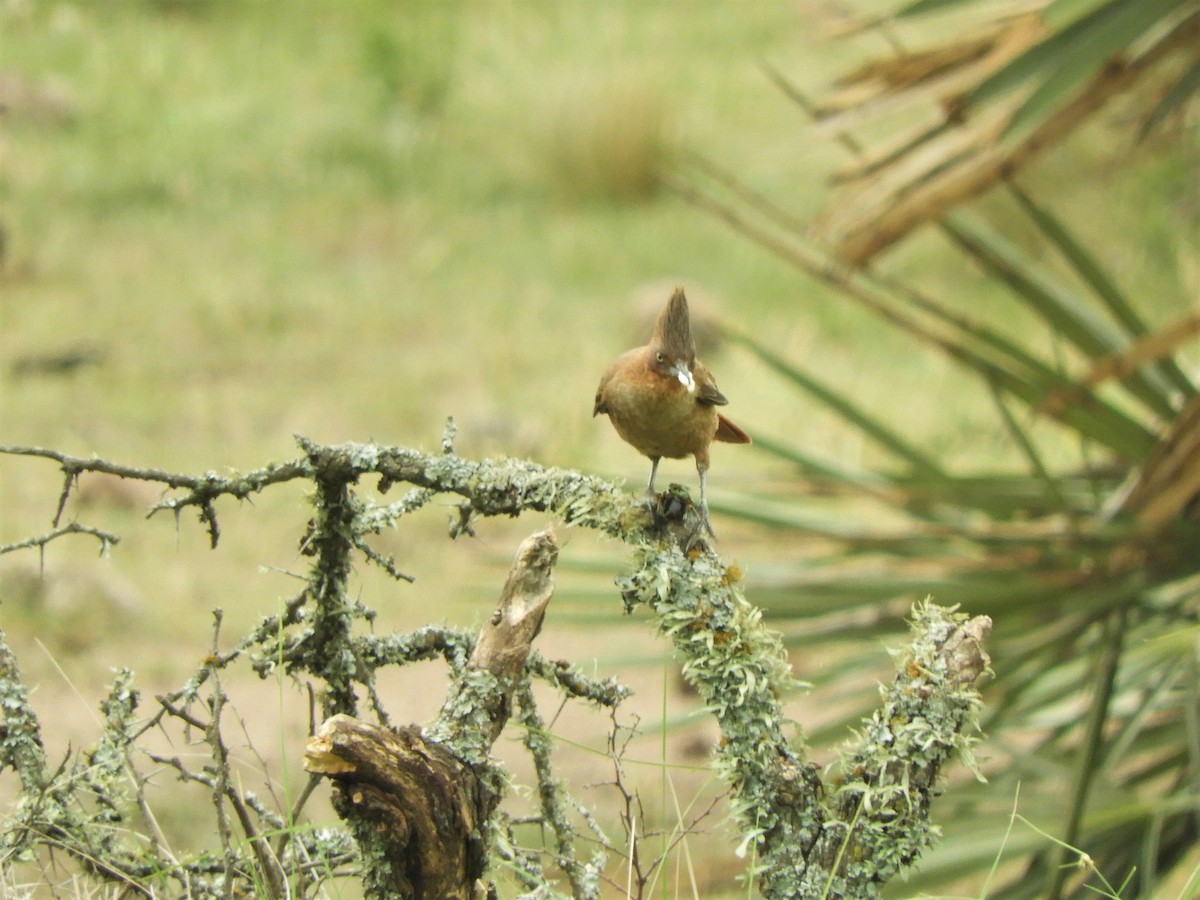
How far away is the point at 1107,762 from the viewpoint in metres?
2.54

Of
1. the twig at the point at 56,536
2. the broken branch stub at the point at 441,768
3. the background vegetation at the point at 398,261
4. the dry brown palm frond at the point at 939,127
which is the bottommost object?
the broken branch stub at the point at 441,768

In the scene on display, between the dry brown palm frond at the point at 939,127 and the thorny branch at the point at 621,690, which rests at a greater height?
the dry brown palm frond at the point at 939,127

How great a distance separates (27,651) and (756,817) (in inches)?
145

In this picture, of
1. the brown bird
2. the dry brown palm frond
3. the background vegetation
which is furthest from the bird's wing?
the background vegetation

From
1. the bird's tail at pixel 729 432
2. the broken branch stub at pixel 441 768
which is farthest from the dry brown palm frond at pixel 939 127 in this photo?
the broken branch stub at pixel 441 768

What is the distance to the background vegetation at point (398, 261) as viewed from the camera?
509 cm

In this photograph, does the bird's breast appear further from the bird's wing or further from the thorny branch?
the thorny branch

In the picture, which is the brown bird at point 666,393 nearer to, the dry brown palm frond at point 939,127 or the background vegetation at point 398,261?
the dry brown palm frond at point 939,127

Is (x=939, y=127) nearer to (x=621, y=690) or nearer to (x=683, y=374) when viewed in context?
(x=683, y=374)

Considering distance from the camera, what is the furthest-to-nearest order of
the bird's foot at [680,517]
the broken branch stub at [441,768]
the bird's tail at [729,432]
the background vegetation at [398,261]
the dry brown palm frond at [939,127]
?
the background vegetation at [398,261] < the dry brown palm frond at [939,127] < the bird's tail at [729,432] < the bird's foot at [680,517] < the broken branch stub at [441,768]

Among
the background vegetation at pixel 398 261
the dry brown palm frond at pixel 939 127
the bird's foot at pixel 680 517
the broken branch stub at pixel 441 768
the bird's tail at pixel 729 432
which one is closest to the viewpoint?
the broken branch stub at pixel 441 768

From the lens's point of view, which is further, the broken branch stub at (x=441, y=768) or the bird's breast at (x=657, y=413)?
the bird's breast at (x=657, y=413)

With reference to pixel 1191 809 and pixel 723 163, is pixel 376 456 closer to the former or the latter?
pixel 1191 809

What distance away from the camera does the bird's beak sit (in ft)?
5.50
